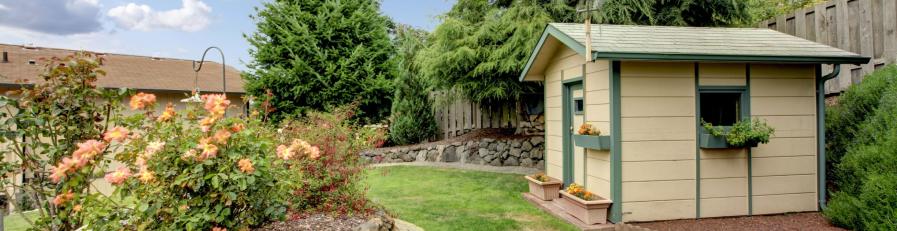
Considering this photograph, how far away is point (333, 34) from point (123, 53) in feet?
30.4

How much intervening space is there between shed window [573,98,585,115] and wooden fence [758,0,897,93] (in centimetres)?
393

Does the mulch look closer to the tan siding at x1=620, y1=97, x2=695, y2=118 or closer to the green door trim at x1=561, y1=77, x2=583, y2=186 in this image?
the tan siding at x1=620, y1=97, x2=695, y2=118

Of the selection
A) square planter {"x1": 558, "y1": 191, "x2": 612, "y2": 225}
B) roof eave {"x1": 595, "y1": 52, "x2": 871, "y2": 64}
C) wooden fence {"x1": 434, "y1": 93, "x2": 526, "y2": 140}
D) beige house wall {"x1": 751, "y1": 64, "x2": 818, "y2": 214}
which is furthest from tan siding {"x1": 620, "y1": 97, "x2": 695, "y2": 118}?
wooden fence {"x1": 434, "y1": 93, "x2": 526, "y2": 140}

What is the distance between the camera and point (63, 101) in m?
3.34

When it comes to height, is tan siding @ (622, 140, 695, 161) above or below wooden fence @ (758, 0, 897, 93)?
below

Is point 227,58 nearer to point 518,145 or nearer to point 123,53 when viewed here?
point 518,145

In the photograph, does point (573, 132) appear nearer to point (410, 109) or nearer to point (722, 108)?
point (722, 108)

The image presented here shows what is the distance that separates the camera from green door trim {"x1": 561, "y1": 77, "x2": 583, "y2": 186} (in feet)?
21.8

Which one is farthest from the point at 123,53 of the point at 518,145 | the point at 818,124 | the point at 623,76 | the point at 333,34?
the point at 818,124

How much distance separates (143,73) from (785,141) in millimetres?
16788

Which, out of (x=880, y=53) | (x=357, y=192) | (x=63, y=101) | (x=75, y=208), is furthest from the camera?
(x=880, y=53)

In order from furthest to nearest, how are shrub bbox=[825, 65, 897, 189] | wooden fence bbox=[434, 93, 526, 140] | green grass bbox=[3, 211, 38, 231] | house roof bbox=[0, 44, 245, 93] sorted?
house roof bbox=[0, 44, 245, 93] < wooden fence bbox=[434, 93, 526, 140] < green grass bbox=[3, 211, 38, 231] < shrub bbox=[825, 65, 897, 189]

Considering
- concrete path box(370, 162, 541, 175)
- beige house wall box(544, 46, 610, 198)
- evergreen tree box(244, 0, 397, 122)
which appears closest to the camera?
beige house wall box(544, 46, 610, 198)

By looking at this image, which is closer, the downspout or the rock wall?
the downspout
